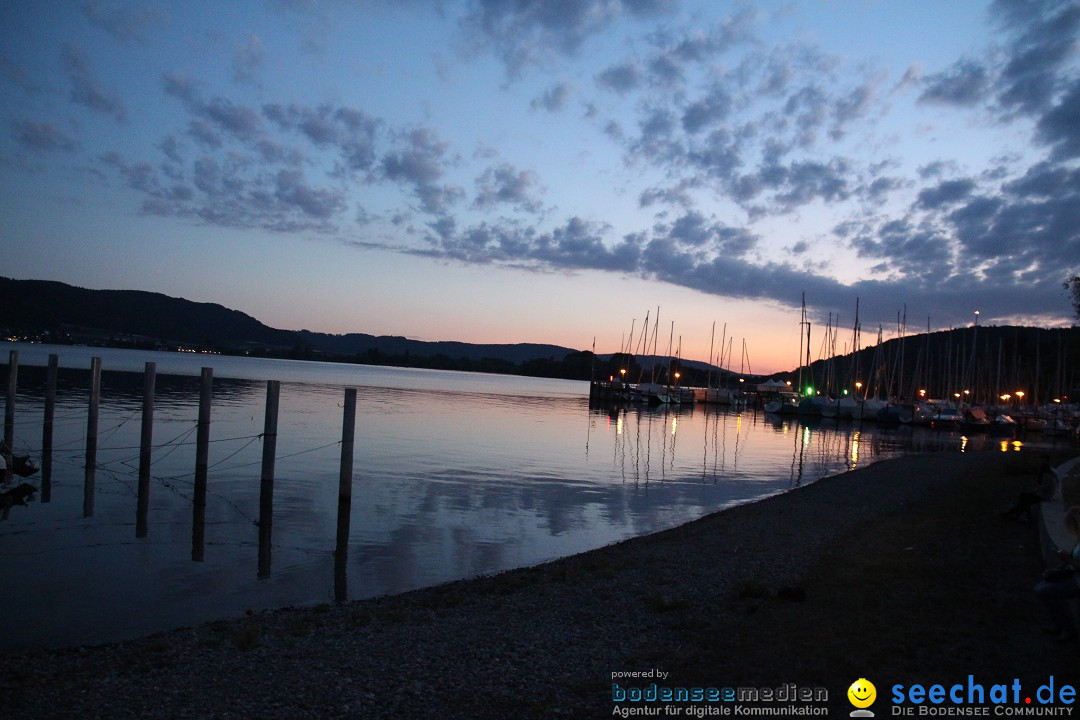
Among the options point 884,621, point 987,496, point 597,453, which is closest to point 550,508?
point 987,496

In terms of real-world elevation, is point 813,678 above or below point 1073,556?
below

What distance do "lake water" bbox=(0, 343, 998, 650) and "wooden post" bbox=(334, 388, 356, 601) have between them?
11cm

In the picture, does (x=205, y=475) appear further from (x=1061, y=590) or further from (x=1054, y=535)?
(x=1054, y=535)

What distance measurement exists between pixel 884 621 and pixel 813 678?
2.46 m

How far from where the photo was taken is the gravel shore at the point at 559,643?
24.6ft

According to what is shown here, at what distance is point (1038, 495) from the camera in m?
14.9

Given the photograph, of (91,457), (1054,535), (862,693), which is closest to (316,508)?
(91,457)

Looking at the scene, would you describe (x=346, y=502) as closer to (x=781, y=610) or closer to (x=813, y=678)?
(x=781, y=610)

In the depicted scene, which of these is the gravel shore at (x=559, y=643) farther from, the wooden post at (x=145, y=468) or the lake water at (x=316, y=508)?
the wooden post at (x=145, y=468)

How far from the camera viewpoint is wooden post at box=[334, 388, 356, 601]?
1382cm

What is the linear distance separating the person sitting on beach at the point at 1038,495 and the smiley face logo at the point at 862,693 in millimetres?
10040

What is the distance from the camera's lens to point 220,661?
873cm

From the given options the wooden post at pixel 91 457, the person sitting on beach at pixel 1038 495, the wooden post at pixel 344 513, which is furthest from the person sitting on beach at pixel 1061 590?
the wooden post at pixel 91 457

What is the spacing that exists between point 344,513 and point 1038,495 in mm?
14915
